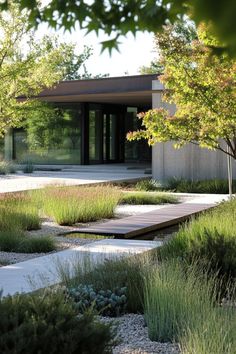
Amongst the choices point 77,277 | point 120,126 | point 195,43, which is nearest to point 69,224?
point 195,43

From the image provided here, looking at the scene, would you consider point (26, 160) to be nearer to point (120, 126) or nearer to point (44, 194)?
point (120, 126)

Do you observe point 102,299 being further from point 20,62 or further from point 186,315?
point 20,62

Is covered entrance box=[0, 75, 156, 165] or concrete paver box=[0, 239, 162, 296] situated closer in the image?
concrete paver box=[0, 239, 162, 296]

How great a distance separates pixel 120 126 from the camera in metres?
32.8

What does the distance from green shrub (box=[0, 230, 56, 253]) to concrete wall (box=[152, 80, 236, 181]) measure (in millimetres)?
12613

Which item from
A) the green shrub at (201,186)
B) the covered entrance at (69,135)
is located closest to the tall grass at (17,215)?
the green shrub at (201,186)

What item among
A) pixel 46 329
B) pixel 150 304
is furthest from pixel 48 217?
pixel 46 329

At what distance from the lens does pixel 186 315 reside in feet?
14.5

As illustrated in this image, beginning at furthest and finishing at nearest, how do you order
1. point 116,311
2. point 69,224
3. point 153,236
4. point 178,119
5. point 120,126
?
point 120,126 → point 178,119 → point 69,224 → point 153,236 → point 116,311

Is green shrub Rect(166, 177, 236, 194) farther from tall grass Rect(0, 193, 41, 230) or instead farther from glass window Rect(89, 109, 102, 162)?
glass window Rect(89, 109, 102, 162)

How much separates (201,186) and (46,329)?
16.1 meters

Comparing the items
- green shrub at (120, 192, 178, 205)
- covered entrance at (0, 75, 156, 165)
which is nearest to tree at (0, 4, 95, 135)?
green shrub at (120, 192, 178, 205)

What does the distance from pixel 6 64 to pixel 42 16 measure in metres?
9.64

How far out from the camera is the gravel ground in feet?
13.5
